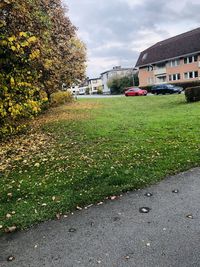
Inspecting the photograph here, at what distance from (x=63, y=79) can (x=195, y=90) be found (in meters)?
11.6

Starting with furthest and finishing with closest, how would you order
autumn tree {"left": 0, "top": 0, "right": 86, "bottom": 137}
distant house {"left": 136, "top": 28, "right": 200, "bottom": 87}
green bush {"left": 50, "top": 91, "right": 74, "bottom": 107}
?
distant house {"left": 136, "top": 28, "right": 200, "bottom": 87}
green bush {"left": 50, "top": 91, "right": 74, "bottom": 107}
autumn tree {"left": 0, "top": 0, "right": 86, "bottom": 137}

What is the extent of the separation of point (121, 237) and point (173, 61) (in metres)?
57.3

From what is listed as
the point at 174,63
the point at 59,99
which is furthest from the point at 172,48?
the point at 59,99

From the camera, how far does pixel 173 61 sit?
57.8 m

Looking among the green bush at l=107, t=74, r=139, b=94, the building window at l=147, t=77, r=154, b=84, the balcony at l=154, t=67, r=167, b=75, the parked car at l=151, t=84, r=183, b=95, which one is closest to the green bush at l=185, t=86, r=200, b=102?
the parked car at l=151, t=84, r=183, b=95

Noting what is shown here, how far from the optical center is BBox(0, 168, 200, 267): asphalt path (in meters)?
4.00

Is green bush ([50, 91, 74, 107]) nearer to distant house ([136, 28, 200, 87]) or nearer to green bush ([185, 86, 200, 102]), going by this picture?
green bush ([185, 86, 200, 102])

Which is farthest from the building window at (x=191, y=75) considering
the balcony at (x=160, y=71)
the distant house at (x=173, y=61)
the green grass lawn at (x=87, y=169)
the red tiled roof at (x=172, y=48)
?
the green grass lawn at (x=87, y=169)

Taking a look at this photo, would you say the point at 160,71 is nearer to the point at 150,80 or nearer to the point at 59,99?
the point at 150,80

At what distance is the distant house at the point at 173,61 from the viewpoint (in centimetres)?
5369

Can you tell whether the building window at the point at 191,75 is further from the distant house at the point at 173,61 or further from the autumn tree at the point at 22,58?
the autumn tree at the point at 22,58

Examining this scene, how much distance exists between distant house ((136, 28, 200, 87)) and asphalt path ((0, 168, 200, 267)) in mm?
48186

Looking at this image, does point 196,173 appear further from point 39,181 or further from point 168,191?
point 39,181

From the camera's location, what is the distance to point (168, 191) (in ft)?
19.8
